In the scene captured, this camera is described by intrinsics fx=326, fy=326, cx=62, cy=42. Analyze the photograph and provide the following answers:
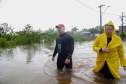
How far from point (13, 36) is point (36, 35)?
442 centimetres

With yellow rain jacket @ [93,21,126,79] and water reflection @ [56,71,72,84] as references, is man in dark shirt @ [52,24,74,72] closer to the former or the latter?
water reflection @ [56,71,72,84]

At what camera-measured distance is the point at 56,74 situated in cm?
1062

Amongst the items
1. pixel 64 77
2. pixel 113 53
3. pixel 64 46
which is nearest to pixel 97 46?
pixel 113 53

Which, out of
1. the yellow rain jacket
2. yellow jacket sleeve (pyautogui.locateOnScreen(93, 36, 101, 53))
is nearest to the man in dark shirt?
yellow jacket sleeve (pyautogui.locateOnScreen(93, 36, 101, 53))

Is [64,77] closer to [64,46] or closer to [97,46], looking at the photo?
[64,46]

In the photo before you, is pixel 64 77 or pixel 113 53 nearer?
pixel 113 53

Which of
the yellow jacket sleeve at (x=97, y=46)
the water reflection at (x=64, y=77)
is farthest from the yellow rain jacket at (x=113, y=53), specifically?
the water reflection at (x=64, y=77)

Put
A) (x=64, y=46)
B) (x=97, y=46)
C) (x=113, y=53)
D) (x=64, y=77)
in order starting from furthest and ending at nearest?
(x=64, y=46) < (x=64, y=77) < (x=97, y=46) < (x=113, y=53)

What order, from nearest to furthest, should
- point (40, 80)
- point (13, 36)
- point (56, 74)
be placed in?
1. point (40, 80)
2. point (56, 74)
3. point (13, 36)

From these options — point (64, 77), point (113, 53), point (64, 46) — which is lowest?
point (64, 77)

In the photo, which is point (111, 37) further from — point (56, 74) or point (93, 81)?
point (56, 74)

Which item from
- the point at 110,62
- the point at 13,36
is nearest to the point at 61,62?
the point at 110,62

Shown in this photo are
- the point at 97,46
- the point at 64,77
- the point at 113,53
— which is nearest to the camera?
the point at 113,53

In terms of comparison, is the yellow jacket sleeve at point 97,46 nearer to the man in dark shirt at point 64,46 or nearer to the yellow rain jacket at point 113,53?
the yellow rain jacket at point 113,53
